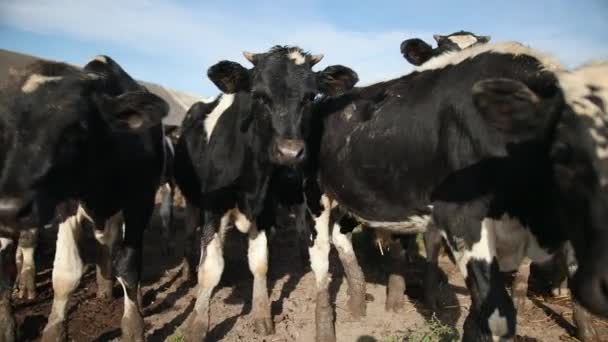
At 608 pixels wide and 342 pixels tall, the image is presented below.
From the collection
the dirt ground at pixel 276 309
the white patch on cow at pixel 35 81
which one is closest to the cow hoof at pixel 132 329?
the dirt ground at pixel 276 309

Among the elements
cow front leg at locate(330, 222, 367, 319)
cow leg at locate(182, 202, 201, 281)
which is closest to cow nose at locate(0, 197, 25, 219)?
cow leg at locate(182, 202, 201, 281)

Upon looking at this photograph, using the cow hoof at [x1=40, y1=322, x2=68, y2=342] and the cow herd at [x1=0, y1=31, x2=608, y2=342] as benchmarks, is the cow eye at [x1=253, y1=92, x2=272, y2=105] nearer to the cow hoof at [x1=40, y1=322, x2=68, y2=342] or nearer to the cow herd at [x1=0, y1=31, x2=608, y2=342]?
the cow herd at [x1=0, y1=31, x2=608, y2=342]

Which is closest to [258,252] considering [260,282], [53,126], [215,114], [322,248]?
[260,282]

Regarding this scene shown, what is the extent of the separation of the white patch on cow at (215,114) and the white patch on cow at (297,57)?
995 mm

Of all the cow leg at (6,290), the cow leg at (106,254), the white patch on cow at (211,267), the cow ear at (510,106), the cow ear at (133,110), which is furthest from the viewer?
the cow leg at (106,254)

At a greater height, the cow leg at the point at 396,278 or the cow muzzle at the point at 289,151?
the cow muzzle at the point at 289,151

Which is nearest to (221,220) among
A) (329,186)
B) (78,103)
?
(329,186)

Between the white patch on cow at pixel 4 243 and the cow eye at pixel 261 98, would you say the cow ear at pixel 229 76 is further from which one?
the white patch on cow at pixel 4 243

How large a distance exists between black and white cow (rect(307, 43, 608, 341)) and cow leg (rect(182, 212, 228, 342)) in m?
1.35

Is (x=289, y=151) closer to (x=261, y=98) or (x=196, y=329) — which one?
(x=261, y=98)

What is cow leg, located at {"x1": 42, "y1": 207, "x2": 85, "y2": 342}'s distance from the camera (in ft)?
14.6

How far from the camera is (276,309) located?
6121mm

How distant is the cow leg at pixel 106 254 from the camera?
5.41 m

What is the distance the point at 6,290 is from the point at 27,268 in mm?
1367
